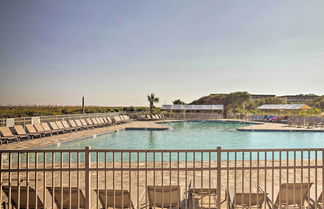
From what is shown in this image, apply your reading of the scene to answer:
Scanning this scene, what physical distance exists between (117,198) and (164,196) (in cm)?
60

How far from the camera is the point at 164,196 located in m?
3.34

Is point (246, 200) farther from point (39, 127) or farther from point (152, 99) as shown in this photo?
point (152, 99)

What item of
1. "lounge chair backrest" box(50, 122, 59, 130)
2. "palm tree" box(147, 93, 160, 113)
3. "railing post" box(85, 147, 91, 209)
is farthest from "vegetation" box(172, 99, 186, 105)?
"railing post" box(85, 147, 91, 209)

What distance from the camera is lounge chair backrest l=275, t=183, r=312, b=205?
3287mm

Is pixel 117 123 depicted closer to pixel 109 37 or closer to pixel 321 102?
pixel 109 37

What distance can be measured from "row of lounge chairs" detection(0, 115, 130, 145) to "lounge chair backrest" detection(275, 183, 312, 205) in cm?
1024

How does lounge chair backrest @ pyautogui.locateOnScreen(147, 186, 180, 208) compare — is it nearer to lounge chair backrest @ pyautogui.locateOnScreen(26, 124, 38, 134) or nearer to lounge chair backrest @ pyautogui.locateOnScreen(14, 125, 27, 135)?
lounge chair backrest @ pyautogui.locateOnScreen(14, 125, 27, 135)

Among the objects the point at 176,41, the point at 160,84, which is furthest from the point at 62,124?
the point at 160,84

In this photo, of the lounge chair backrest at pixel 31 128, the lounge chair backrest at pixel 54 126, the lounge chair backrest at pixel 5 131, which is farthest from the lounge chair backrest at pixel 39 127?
the lounge chair backrest at pixel 5 131

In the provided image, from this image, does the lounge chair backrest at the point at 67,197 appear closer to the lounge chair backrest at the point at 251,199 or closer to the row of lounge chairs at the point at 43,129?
the lounge chair backrest at the point at 251,199

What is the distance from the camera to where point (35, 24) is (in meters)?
14.7

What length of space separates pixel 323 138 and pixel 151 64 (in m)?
14.5

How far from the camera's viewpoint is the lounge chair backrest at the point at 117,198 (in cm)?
325

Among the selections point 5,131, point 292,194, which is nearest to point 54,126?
point 5,131
